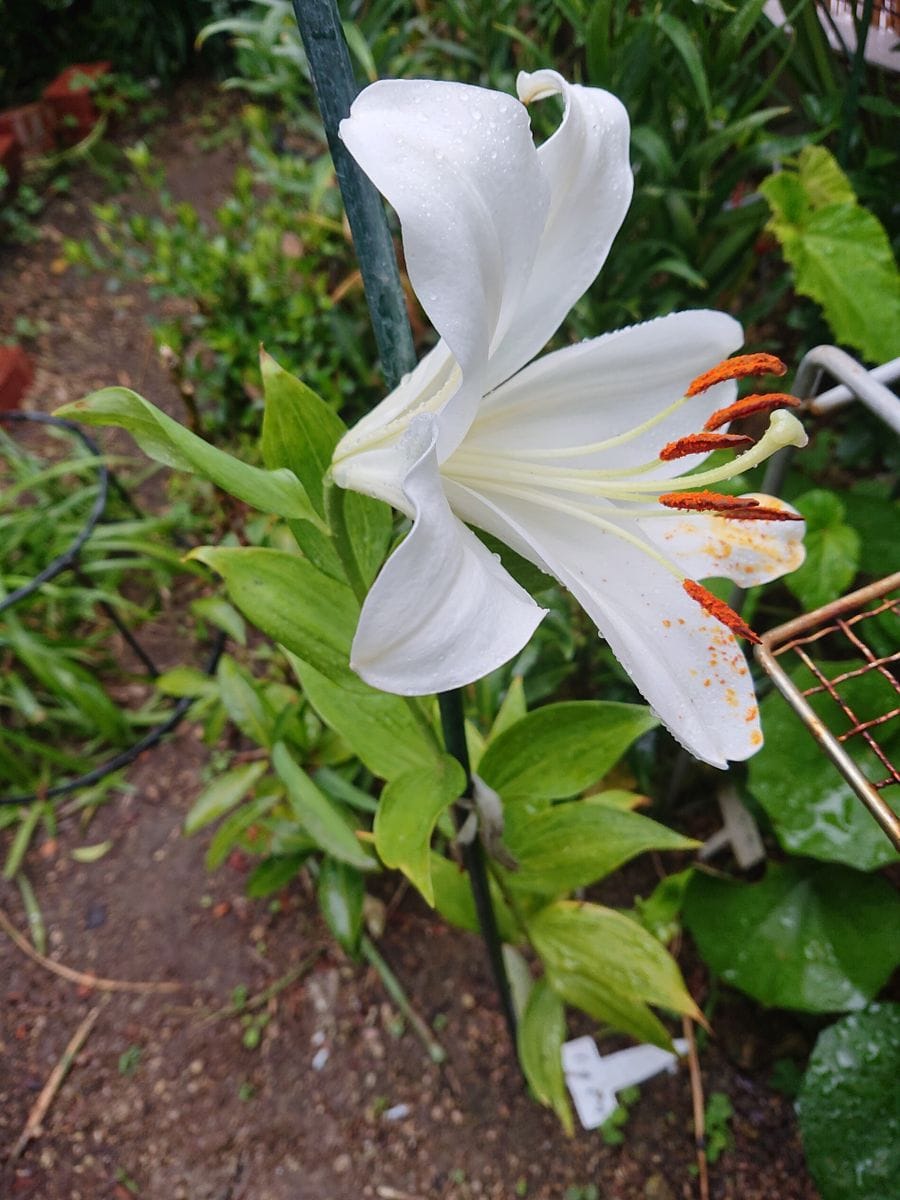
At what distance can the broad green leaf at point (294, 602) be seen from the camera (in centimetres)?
64

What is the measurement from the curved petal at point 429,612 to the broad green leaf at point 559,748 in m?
0.44

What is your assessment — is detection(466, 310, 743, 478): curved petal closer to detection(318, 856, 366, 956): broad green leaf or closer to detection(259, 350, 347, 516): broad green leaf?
detection(259, 350, 347, 516): broad green leaf

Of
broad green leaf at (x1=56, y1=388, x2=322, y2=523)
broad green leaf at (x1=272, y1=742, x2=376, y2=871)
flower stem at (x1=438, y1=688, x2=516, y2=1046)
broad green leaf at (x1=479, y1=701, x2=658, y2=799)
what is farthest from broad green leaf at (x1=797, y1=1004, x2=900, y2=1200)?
broad green leaf at (x1=56, y1=388, x2=322, y2=523)

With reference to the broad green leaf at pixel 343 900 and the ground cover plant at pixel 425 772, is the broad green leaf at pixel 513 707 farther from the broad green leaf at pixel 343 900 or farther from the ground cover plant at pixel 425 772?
the broad green leaf at pixel 343 900

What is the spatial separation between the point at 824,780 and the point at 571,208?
0.80m

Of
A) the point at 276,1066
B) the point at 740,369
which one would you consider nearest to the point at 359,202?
the point at 740,369

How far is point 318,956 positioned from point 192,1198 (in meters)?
0.35

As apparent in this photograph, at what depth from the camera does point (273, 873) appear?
4.05 ft

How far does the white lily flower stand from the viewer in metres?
0.37

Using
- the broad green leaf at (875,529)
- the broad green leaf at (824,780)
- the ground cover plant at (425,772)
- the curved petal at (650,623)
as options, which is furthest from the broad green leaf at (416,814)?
the broad green leaf at (875,529)

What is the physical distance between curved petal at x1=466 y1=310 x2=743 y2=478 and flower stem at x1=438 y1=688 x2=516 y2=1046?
→ 18 centimetres

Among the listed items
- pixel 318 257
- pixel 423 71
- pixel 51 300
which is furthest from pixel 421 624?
pixel 51 300

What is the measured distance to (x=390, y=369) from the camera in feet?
1.89

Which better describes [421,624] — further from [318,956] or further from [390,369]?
[318,956]
